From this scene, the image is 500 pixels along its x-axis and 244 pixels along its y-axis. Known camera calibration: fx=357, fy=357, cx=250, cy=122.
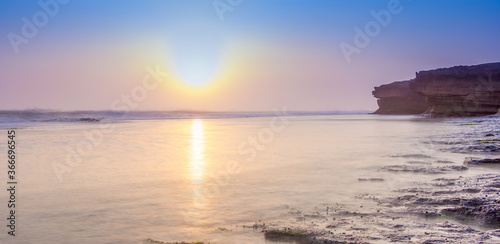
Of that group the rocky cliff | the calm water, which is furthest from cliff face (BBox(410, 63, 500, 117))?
the calm water

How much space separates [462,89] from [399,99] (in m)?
46.0

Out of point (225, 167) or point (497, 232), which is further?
point (225, 167)

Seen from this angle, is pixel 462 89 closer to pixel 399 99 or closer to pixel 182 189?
pixel 399 99

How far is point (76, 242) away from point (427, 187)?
6.07m

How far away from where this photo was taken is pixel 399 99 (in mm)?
96062

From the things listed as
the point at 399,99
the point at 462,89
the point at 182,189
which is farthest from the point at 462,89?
the point at 182,189

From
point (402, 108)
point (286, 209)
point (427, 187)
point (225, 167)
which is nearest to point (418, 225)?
point (286, 209)

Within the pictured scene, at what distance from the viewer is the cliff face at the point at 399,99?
9181 centimetres

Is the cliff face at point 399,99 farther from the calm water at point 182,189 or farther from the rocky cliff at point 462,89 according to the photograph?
the calm water at point 182,189

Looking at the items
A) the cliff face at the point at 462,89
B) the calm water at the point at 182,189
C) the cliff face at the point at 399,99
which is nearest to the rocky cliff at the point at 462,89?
the cliff face at the point at 462,89

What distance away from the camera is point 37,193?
270 inches

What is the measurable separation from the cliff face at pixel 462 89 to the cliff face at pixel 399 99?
3589 centimetres

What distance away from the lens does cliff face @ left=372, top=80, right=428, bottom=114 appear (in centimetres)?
9181

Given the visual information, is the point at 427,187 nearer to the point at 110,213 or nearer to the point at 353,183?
the point at 353,183
